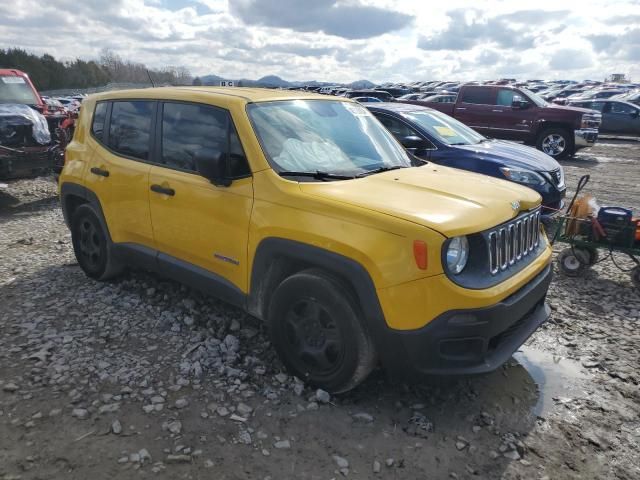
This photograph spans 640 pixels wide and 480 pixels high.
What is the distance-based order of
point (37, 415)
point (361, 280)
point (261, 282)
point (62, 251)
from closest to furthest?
point (361, 280) → point (37, 415) → point (261, 282) → point (62, 251)

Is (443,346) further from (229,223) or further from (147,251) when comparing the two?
(147,251)

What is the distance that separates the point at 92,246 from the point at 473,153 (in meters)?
5.11

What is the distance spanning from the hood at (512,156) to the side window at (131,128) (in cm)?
454

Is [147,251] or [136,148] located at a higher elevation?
[136,148]

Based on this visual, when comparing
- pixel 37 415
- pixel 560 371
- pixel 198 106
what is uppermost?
pixel 198 106

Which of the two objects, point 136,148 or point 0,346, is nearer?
point 0,346

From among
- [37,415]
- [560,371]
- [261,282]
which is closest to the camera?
[37,415]

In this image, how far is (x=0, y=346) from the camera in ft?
12.2

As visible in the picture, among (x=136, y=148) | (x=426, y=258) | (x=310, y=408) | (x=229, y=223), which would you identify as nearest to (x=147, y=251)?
(x=136, y=148)

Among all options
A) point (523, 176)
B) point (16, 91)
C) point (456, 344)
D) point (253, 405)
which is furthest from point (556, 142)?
point (16, 91)

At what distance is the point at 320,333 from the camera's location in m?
3.11

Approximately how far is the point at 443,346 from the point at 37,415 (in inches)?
95.9

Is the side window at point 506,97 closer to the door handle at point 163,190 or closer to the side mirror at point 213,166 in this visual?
the door handle at point 163,190

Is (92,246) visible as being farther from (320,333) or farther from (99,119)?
(320,333)
